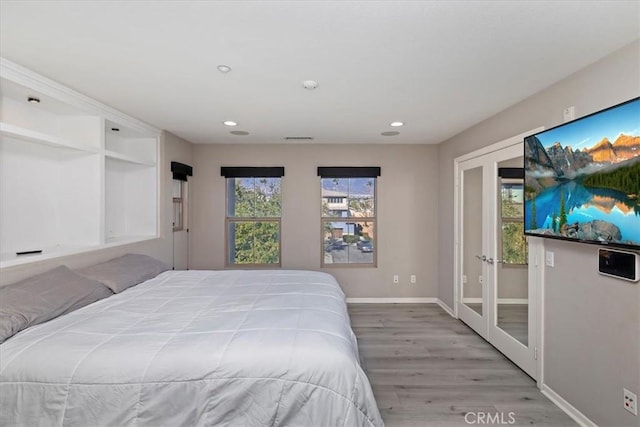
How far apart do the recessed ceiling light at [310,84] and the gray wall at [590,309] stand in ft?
6.21

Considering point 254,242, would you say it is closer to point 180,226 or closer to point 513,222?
point 180,226

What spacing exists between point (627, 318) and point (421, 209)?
293cm

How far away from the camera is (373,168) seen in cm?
445

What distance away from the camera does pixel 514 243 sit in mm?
2793

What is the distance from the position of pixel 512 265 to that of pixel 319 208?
263 centimetres

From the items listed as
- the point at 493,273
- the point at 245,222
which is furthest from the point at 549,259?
the point at 245,222

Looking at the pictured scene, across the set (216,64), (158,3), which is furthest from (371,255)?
(158,3)

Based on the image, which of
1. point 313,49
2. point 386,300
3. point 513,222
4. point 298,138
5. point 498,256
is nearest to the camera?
point 313,49

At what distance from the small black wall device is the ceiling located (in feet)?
4.14

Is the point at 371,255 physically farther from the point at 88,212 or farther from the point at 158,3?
the point at 158,3

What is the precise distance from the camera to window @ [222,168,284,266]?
4590 millimetres

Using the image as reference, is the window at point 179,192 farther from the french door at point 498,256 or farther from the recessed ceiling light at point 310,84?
the french door at point 498,256

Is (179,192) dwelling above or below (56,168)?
below

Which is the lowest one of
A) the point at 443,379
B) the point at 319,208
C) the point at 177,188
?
the point at 443,379
